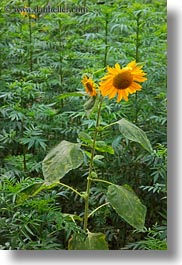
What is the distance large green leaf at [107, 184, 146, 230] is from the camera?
1358 mm

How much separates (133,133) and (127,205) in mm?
167

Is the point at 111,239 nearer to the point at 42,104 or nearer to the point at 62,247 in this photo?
the point at 62,247

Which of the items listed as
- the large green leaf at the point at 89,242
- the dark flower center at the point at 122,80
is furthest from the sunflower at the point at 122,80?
the large green leaf at the point at 89,242

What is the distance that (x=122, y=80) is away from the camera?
140 cm

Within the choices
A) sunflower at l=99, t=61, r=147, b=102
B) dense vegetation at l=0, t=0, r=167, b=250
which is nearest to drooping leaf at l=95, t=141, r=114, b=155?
dense vegetation at l=0, t=0, r=167, b=250

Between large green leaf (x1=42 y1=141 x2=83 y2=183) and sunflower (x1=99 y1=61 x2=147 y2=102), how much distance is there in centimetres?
15

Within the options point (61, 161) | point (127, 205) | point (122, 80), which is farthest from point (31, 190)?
point (122, 80)

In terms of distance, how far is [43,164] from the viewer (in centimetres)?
139

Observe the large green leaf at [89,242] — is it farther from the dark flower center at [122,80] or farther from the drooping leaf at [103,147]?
the dark flower center at [122,80]

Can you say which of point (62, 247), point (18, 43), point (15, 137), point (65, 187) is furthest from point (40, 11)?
point (62, 247)

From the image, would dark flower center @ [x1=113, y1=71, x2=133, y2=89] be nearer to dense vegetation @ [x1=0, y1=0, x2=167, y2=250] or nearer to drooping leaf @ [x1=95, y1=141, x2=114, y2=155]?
dense vegetation @ [x1=0, y1=0, x2=167, y2=250]

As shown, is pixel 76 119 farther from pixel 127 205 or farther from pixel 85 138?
pixel 127 205

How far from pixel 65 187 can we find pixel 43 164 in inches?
3.6

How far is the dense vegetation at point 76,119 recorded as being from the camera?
4.68 feet
